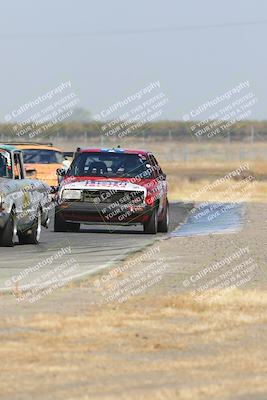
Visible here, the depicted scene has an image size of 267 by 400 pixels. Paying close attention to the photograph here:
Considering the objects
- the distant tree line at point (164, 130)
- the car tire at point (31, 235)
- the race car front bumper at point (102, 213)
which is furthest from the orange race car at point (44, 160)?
the distant tree line at point (164, 130)

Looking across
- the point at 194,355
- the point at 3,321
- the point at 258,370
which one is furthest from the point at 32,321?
the point at 258,370

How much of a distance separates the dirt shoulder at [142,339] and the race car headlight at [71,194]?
823cm

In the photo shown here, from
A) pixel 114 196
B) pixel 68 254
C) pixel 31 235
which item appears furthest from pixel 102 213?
pixel 68 254

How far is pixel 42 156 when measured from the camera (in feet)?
126

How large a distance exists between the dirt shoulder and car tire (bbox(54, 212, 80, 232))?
27.5 ft

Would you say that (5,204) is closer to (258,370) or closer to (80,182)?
Result: (80,182)

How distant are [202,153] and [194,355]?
8934cm

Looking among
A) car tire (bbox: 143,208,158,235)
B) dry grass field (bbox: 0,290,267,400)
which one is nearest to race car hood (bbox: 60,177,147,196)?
car tire (bbox: 143,208,158,235)

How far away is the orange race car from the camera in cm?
3719

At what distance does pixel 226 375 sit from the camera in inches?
366

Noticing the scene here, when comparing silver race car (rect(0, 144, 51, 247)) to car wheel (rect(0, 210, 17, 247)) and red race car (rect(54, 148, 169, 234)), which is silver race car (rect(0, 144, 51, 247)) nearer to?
car wheel (rect(0, 210, 17, 247))

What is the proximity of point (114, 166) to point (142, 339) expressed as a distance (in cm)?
1550

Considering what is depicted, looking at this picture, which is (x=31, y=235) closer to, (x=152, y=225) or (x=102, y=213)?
(x=102, y=213)

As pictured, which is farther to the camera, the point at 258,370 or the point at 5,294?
the point at 5,294
